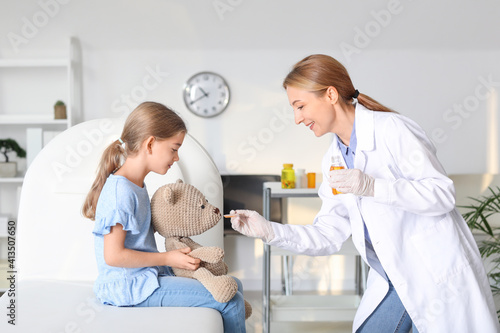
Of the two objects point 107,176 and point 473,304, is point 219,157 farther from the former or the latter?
point 473,304

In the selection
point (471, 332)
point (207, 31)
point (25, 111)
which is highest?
point (207, 31)

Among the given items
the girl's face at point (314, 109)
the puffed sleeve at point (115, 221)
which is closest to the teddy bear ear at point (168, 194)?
the puffed sleeve at point (115, 221)

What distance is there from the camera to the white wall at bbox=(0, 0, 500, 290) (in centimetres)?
407

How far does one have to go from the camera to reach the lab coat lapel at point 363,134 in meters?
1.53

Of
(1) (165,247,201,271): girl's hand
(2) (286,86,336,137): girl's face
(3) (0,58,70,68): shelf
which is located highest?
(3) (0,58,70,68): shelf

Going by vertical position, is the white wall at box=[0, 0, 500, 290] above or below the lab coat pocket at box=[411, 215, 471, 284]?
above

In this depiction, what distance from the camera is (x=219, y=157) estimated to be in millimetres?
4254

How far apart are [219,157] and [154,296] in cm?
277

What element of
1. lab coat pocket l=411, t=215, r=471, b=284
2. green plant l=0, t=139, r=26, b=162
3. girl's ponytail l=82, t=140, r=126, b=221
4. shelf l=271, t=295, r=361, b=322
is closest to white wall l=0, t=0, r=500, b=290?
green plant l=0, t=139, r=26, b=162

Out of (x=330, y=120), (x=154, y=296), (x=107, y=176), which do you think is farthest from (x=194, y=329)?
(x=330, y=120)

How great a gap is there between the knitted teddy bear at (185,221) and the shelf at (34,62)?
268 cm

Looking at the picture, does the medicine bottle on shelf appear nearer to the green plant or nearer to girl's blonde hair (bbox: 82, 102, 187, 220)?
girl's blonde hair (bbox: 82, 102, 187, 220)

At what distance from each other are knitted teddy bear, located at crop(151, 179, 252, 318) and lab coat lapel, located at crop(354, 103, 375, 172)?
17.2 inches

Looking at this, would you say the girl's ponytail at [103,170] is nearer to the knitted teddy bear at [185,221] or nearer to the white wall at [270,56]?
the knitted teddy bear at [185,221]
